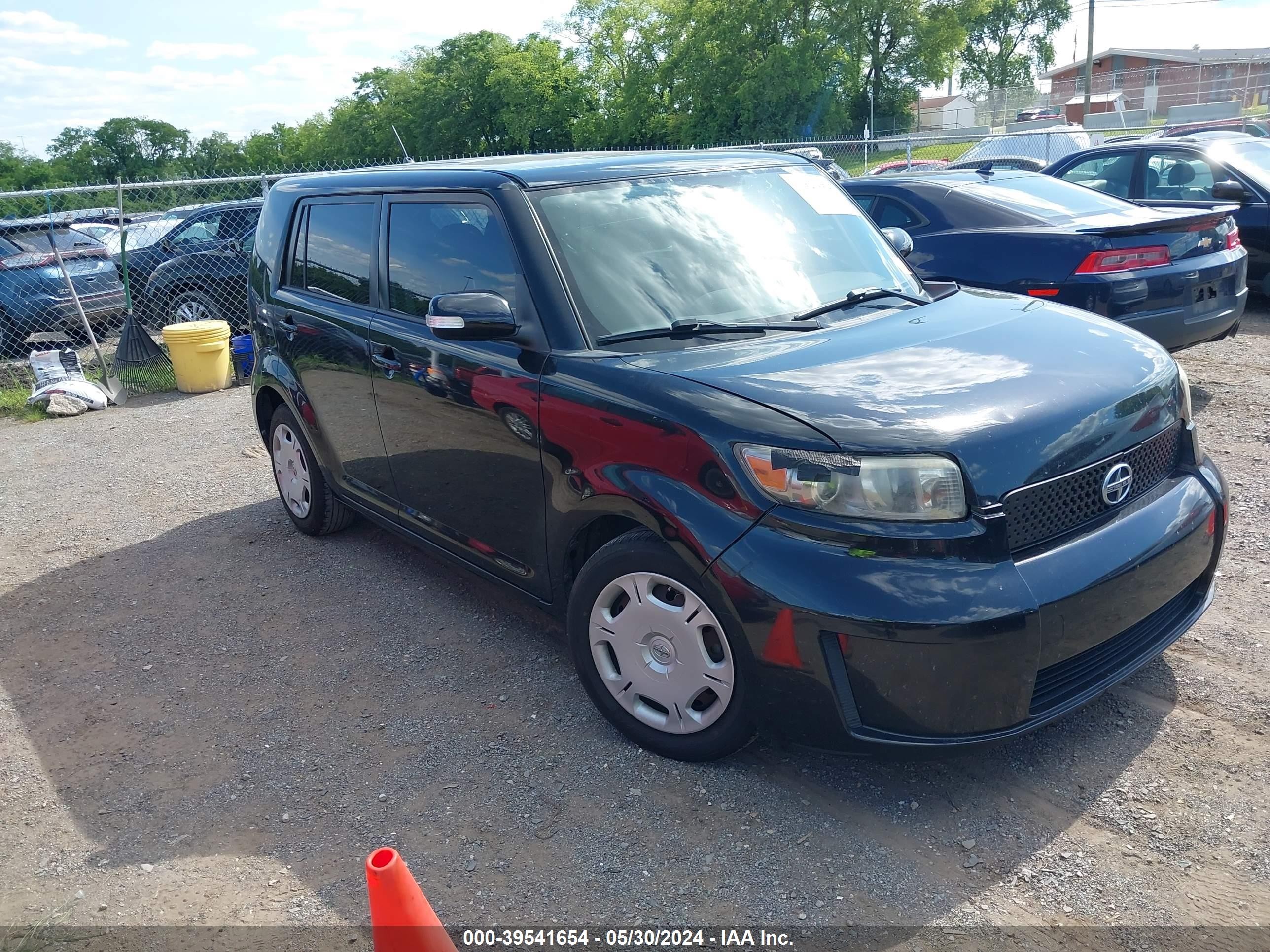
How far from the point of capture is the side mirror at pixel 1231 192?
29.8ft

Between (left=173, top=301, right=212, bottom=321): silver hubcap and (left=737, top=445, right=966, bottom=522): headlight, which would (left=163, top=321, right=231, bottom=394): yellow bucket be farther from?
(left=737, top=445, right=966, bottom=522): headlight

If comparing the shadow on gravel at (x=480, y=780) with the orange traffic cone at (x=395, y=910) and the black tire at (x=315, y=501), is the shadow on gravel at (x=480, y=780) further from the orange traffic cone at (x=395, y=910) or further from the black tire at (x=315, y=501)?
the black tire at (x=315, y=501)

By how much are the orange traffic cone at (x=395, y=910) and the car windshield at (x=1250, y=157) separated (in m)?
9.84

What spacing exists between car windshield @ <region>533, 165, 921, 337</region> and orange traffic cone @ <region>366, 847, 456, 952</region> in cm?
187

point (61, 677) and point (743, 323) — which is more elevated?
point (743, 323)

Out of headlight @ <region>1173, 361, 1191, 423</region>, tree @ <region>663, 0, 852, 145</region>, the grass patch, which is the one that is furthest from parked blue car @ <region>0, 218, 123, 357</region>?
tree @ <region>663, 0, 852, 145</region>

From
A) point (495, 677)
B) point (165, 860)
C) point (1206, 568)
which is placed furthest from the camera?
point (495, 677)

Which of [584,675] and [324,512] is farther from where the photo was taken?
[324,512]

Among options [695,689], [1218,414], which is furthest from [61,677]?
[1218,414]

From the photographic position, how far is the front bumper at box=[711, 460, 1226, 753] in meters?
2.68

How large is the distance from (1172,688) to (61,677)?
4.51 m

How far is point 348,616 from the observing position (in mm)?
4828

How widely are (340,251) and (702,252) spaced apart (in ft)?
6.40

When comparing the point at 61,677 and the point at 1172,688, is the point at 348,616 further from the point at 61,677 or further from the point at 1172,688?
the point at 1172,688
